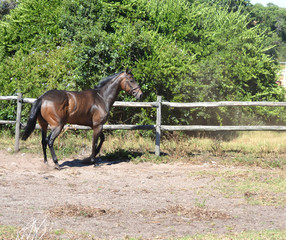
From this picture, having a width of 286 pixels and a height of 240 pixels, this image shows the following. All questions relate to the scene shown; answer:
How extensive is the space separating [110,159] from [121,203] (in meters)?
3.88

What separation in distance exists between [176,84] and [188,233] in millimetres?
7480

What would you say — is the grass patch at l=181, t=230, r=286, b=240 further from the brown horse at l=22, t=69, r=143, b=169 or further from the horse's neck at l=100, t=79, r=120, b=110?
the horse's neck at l=100, t=79, r=120, b=110

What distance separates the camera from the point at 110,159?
10.5m

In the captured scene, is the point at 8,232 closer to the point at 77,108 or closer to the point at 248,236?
the point at 248,236

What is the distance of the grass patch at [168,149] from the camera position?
33.8 feet

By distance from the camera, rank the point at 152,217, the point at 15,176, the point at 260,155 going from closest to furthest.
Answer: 1. the point at 152,217
2. the point at 15,176
3. the point at 260,155

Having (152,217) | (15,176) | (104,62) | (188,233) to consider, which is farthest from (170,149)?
(188,233)

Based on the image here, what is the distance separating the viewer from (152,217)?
5.86 metres

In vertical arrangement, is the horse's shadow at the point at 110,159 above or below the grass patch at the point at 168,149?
below

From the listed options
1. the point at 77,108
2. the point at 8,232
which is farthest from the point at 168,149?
the point at 8,232

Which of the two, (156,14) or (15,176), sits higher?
(156,14)

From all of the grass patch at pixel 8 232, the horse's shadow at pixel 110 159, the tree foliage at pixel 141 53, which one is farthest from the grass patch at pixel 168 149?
the grass patch at pixel 8 232

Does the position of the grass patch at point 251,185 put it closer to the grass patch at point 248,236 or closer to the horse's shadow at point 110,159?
the grass patch at point 248,236

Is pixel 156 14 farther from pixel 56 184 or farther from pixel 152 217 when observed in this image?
pixel 152 217
